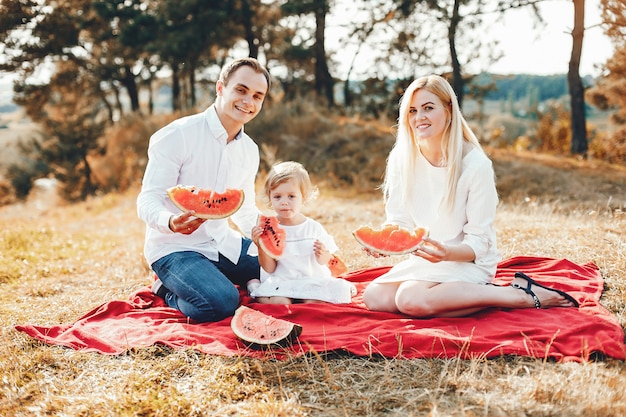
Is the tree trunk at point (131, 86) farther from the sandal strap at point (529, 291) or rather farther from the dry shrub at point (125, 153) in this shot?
the sandal strap at point (529, 291)

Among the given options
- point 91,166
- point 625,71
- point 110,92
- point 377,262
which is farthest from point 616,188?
point 110,92

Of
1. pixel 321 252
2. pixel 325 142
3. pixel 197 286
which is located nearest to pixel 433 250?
pixel 321 252

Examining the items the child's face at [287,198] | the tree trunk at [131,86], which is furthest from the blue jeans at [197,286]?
the tree trunk at [131,86]

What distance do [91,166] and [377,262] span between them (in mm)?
17465

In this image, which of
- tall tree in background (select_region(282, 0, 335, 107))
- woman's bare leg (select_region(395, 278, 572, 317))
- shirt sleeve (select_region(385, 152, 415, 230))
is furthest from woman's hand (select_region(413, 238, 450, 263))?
tall tree in background (select_region(282, 0, 335, 107))

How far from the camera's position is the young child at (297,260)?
4.09 meters

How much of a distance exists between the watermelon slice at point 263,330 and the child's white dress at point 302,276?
644mm

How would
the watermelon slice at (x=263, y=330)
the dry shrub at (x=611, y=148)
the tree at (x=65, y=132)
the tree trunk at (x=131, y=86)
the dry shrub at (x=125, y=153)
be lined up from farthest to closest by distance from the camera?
the tree trunk at (x=131, y=86), the tree at (x=65, y=132), the dry shrub at (x=125, y=153), the dry shrub at (x=611, y=148), the watermelon slice at (x=263, y=330)

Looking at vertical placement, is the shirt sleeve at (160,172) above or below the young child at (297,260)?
above

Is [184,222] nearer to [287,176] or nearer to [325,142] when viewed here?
[287,176]

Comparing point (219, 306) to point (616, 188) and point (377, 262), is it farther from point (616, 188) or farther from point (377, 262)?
point (616, 188)

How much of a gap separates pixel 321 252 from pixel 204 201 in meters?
1.06

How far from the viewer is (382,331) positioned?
3.38 m

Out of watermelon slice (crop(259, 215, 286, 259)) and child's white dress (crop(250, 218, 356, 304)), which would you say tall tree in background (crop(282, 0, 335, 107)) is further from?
watermelon slice (crop(259, 215, 286, 259))
